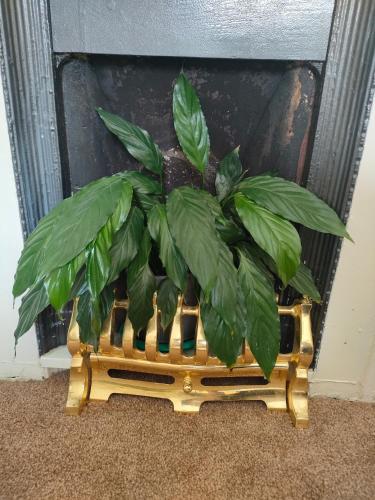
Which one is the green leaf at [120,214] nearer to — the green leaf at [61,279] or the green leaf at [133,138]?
the green leaf at [61,279]

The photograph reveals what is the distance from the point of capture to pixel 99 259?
0.67 m

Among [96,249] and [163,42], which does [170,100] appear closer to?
[163,42]

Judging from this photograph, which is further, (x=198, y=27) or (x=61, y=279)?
(x=198, y=27)

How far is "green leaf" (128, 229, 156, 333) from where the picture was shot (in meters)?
0.77

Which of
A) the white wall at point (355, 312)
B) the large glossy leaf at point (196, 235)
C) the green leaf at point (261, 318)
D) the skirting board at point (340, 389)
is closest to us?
the large glossy leaf at point (196, 235)

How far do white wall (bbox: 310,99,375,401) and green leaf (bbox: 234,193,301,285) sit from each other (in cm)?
27

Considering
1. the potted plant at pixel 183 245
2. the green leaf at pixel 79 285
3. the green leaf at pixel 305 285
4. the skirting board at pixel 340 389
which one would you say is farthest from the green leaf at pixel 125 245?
the skirting board at pixel 340 389

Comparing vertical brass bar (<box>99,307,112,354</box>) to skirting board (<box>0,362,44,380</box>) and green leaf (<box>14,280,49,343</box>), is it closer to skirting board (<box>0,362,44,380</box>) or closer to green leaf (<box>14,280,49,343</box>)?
green leaf (<box>14,280,49,343</box>)

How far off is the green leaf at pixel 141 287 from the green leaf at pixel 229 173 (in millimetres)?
217

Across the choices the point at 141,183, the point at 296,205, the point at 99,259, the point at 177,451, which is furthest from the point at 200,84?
the point at 177,451

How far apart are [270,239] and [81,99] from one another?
0.58m

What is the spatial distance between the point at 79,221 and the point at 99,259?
76 mm

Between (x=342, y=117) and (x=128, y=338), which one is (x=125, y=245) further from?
(x=342, y=117)

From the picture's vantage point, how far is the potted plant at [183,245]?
67cm
